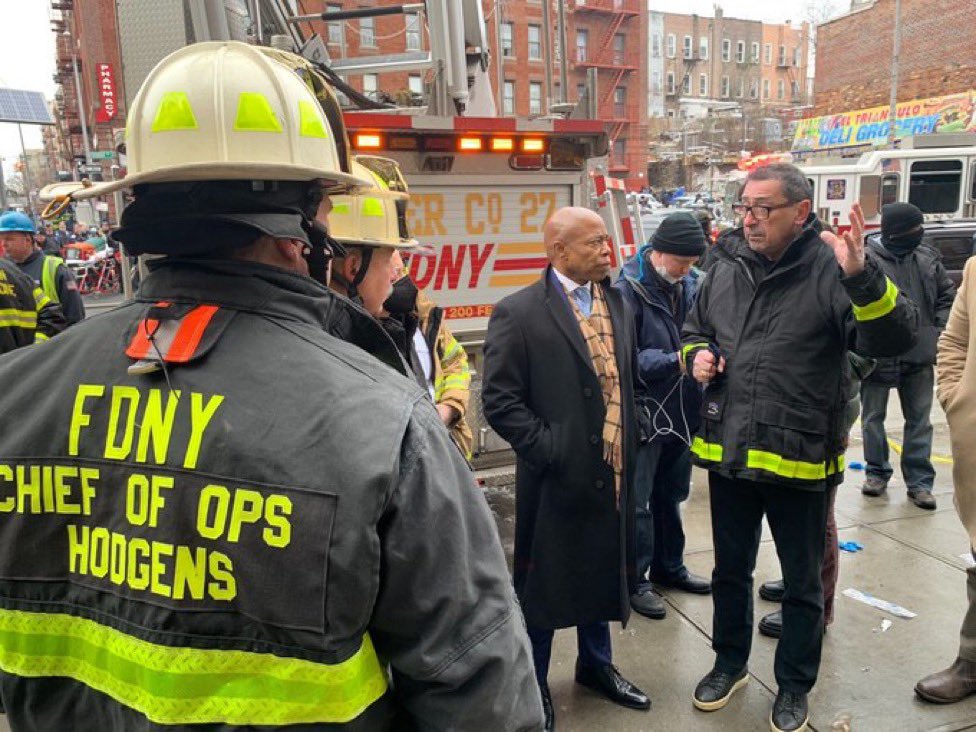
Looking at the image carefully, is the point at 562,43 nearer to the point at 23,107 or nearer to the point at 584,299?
the point at 584,299

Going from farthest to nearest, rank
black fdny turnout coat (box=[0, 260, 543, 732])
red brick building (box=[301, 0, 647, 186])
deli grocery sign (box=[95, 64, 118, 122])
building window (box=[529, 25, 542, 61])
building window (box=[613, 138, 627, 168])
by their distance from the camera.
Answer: building window (box=[613, 138, 627, 168]) → building window (box=[529, 25, 542, 61]) → red brick building (box=[301, 0, 647, 186]) → deli grocery sign (box=[95, 64, 118, 122]) → black fdny turnout coat (box=[0, 260, 543, 732])

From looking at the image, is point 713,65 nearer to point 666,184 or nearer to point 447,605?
point 666,184

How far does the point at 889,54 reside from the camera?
28.4 meters

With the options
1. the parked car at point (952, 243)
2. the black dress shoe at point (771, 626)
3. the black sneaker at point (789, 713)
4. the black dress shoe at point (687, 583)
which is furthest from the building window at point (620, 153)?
the black sneaker at point (789, 713)

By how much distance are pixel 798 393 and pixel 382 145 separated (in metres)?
2.68

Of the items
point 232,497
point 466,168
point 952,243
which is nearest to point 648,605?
point 466,168

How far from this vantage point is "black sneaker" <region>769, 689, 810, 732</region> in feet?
9.48

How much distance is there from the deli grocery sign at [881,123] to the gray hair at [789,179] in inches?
922

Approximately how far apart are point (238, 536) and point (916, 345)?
5227mm

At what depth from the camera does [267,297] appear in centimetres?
120

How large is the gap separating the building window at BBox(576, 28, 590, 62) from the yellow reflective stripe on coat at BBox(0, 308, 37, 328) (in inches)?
1455

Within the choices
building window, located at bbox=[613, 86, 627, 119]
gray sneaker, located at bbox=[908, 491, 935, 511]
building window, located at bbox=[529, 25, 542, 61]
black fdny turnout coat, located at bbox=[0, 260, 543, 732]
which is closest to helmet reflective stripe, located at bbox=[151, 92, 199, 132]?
black fdny turnout coat, located at bbox=[0, 260, 543, 732]

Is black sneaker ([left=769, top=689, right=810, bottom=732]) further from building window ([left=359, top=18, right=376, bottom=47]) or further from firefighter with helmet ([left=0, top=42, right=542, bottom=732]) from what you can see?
building window ([left=359, top=18, right=376, bottom=47])

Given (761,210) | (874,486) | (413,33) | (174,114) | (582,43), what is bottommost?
(874,486)
